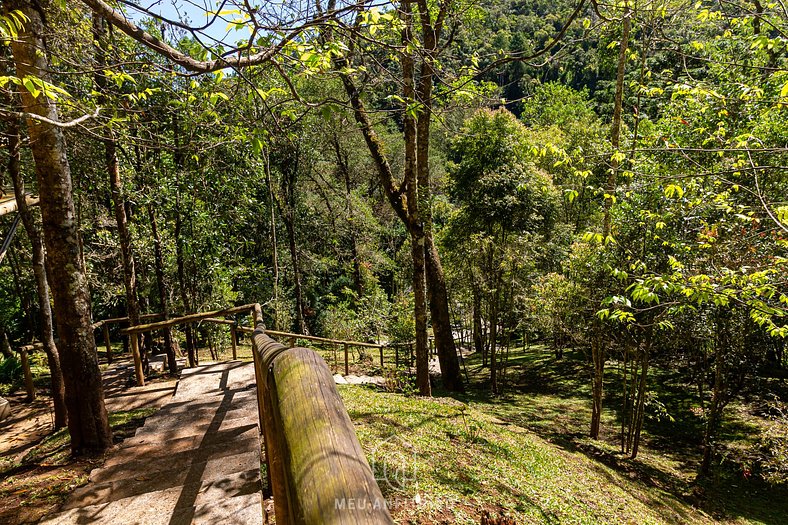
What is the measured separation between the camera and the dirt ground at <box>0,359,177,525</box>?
3697mm

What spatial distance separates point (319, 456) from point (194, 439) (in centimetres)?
389

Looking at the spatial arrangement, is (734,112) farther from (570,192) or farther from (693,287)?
(693,287)

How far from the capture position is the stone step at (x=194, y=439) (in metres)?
3.91

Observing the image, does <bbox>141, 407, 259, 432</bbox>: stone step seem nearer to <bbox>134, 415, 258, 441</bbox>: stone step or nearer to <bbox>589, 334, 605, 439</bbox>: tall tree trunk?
<bbox>134, 415, 258, 441</bbox>: stone step

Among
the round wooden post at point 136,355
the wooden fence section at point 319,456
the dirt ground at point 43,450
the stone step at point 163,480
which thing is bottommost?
the dirt ground at point 43,450

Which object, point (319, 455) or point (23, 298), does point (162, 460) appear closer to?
point (319, 455)

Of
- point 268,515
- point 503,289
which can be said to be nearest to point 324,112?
point 268,515

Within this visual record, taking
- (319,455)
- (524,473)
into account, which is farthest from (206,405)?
(319,455)

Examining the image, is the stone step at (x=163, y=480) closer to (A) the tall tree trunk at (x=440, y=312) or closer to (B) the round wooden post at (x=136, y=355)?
(B) the round wooden post at (x=136, y=355)

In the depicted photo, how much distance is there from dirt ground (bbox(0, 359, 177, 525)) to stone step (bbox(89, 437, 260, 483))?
0.41 metres

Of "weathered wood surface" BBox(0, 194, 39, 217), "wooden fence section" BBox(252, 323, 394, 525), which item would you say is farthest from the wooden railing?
"weathered wood surface" BBox(0, 194, 39, 217)

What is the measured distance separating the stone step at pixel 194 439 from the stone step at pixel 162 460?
0.32ft

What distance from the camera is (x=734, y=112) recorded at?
24.9 ft

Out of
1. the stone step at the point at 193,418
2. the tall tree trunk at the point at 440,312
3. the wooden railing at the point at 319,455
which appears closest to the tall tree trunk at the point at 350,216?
the tall tree trunk at the point at 440,312
